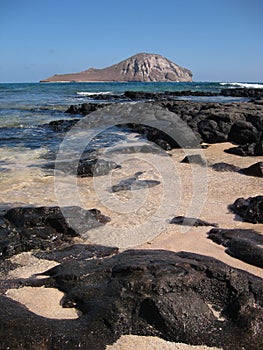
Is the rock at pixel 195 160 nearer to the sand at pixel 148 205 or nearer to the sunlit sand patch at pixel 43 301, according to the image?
the sand at pixel 148 205

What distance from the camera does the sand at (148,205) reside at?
146 inches

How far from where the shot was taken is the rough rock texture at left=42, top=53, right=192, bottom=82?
159 metres

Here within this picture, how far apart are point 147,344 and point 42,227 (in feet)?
10.2

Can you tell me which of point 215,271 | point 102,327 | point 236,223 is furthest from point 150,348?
point 236,223

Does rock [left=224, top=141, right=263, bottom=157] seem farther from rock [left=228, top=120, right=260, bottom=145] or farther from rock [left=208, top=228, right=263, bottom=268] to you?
rock [left=208, top=228, right=263, bottom=268]

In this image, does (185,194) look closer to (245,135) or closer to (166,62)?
(245,135)

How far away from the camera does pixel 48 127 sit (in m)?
20.2

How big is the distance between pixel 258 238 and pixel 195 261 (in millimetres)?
2006

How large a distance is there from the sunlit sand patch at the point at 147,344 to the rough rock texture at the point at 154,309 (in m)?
0.04

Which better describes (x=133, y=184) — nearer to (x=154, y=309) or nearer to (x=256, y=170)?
(x=256, y=170)

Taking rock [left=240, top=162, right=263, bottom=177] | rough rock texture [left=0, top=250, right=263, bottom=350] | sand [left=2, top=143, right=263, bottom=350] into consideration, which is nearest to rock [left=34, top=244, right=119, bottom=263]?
sand [left=2, top=143, right=263, bottom=350]

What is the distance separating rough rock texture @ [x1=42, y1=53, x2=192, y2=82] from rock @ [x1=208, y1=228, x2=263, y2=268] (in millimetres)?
153089

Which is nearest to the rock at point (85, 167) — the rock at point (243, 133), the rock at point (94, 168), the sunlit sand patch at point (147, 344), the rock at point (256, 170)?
the rock at point (94, 168)

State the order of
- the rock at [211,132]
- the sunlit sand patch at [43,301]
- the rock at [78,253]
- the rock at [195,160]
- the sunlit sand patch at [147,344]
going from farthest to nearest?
the rock at [211,132] → the rock at [195,160] → the rock at [78,253] → the sunlit sand patch at [43,301] → the sunlit sand patch at [147,344]
